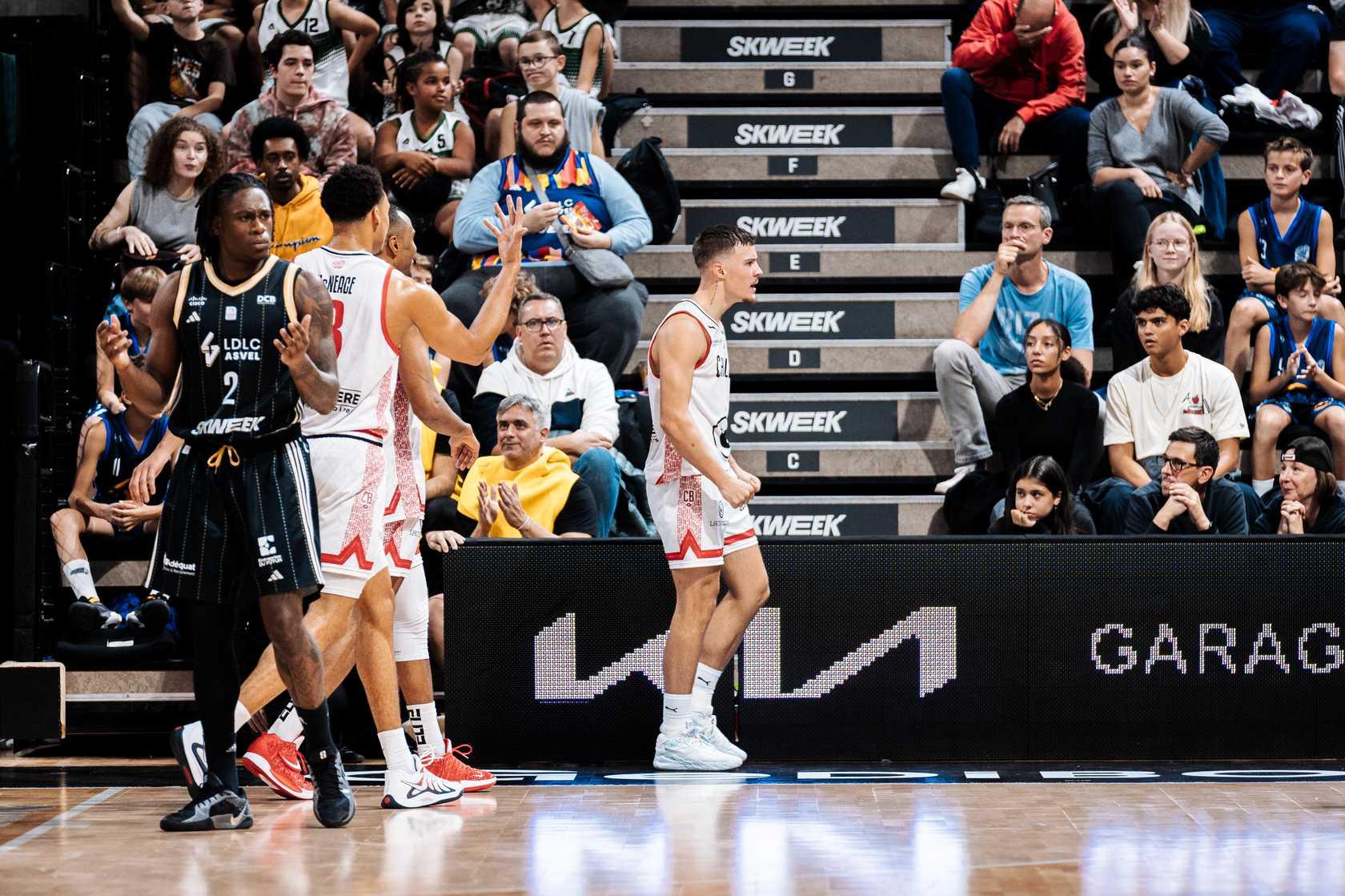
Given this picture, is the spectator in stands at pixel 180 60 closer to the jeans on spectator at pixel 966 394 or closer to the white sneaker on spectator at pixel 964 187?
the white sneaker on spectator at pixel 964 187

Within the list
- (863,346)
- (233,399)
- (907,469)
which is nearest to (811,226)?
(863,346)

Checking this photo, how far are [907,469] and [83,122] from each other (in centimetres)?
474

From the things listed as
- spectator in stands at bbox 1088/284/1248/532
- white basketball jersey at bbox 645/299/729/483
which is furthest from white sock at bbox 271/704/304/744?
Result: spectator in stands at bbox 1088/284/1248/532

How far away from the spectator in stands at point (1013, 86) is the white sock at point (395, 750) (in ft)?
18.2

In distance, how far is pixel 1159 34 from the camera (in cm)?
1051

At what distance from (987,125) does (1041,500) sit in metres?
3.88

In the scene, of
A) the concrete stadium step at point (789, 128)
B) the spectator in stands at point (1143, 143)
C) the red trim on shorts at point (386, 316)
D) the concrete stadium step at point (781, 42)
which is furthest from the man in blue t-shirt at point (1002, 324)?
the red trim on shorts at point (386, 316)

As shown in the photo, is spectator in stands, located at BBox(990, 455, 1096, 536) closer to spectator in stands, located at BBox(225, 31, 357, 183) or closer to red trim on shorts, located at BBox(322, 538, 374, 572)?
red trim on shorts, located at BBox(322, 538, 374, 572)

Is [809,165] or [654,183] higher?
[809,165]

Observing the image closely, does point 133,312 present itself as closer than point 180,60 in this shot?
Yes

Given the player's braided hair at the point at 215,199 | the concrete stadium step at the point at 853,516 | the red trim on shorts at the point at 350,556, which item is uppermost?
the player's braided hair at the point at 215,199

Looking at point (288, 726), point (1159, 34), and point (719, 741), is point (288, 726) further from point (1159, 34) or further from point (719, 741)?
point (1159, 34)

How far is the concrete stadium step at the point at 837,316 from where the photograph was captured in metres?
9.83

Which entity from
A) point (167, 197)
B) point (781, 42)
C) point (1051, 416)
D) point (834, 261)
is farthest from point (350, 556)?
point (781, 42)
